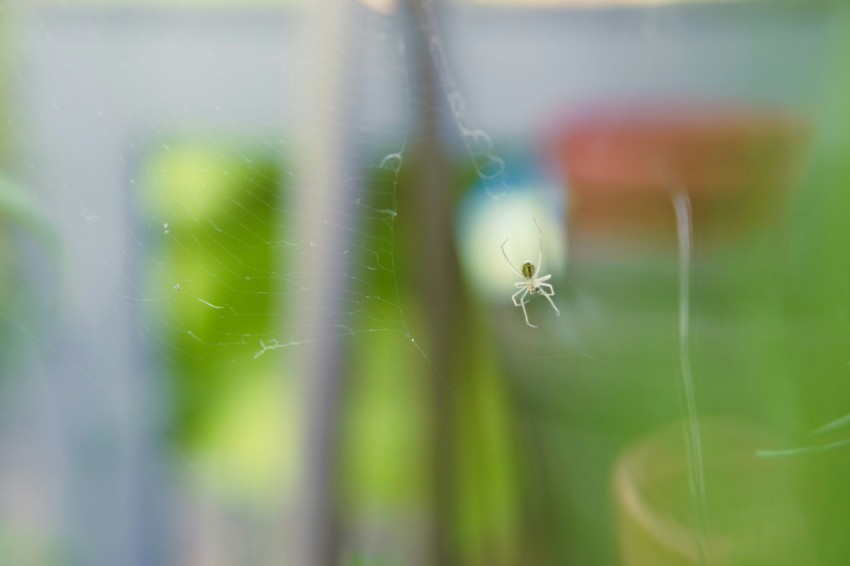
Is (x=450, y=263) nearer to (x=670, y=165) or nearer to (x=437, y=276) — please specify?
(x=437, y=276)

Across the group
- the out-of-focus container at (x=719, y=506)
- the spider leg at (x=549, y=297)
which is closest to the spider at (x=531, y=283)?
the spider leg at (x=549, y=297)

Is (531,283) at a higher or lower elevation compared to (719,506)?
higher

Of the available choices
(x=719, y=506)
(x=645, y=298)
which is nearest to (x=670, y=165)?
(x=645, y=298)

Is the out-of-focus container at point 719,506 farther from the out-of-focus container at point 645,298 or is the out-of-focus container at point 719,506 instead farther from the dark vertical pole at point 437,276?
the dark vertical pole at point 437,276

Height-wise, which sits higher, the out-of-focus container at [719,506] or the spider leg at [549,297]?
the spider leg at [549,297]

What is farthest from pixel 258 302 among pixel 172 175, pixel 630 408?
pixel 630 408

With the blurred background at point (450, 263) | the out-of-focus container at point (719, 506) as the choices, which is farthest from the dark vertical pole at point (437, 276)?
the out-of-focus container at point (719, 506)

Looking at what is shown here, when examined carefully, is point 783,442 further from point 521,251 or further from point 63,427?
point 63,427

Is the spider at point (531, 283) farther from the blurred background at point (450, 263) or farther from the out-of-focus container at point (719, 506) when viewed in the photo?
the out-of-focus container at point (719, 506)
